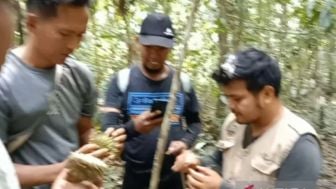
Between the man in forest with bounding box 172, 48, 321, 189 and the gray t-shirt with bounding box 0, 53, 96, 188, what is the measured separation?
52 cm

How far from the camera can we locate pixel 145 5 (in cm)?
496

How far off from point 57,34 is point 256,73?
0.78 metres

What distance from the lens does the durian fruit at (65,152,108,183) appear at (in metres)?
1.66

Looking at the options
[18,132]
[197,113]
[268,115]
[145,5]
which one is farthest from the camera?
[145,5]

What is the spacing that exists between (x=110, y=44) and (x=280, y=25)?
1.62m

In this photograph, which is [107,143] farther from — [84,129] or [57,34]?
[57,34]

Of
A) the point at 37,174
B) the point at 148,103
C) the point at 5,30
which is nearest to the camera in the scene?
the point at 5,30

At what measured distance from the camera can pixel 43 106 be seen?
203cm

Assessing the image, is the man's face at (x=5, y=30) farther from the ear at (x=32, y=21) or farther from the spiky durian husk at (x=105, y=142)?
the spiky durian husk at (x=105, y=142)

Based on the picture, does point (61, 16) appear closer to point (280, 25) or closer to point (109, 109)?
point (109, 109)

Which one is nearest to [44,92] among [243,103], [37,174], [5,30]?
[37,174]

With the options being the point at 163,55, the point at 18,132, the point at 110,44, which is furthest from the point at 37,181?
the point at 110,44

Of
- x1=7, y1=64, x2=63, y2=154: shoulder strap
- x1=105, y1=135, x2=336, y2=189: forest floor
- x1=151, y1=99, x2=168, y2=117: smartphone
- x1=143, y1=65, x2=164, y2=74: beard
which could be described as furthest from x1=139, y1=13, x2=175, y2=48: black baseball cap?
x1=105, y1=135, x2=336, y2=189: forest floor

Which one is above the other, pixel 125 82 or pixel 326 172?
pixel 125 82
